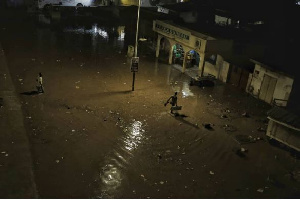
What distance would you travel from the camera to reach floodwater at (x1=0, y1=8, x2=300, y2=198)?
12836mm

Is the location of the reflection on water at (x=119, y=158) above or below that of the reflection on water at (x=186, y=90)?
below

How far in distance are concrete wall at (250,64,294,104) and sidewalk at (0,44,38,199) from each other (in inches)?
640

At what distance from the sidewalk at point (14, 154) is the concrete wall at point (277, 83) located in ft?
53.3

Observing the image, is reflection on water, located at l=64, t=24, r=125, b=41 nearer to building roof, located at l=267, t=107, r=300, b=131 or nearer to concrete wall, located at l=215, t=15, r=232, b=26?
concrete wall, located at l=215, t=15, r=232, b=26

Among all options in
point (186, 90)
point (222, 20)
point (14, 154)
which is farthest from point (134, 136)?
point (222, 20)

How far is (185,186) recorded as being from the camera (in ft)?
42.1

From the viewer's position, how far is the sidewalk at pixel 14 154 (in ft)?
36.4

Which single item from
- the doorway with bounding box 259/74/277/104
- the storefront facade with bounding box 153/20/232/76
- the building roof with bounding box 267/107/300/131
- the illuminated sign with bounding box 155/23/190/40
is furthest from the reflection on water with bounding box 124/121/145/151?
the illuminated sign with bounding box 155/23/190/40

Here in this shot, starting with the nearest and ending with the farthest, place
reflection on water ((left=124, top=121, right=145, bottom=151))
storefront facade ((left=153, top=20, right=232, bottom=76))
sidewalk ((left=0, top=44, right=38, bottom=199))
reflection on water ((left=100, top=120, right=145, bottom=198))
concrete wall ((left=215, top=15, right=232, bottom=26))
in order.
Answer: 1. sidewalk ((left=0, top=44, right=38, bottom=199))
2. reflection on water ((left=100, top=120, right=145, bottom=198))
3. reflection on water ((left=124, top=121, right=145, bottom=151))
4. storefront facade ((left=153, top=20, right=232, bottom=76))
5. concrete wall ((left=215, top=15, right=232, bottom=26))

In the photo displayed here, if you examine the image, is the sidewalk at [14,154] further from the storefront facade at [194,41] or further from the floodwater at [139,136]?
the storefront facade at [194,41]

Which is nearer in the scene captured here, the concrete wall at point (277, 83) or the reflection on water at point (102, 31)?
the concrete wall at point (277, 83)

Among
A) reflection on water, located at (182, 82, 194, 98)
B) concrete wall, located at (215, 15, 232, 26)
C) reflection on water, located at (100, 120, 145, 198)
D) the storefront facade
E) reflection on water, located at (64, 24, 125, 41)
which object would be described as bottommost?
reflection on water, located at (100, 120, 145, 198)

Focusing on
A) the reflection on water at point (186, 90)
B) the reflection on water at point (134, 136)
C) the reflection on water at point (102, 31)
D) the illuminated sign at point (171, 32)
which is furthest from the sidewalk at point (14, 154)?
the reflection on water at point (102, 31)

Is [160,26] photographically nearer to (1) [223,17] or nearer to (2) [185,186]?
(1) [223,17]
